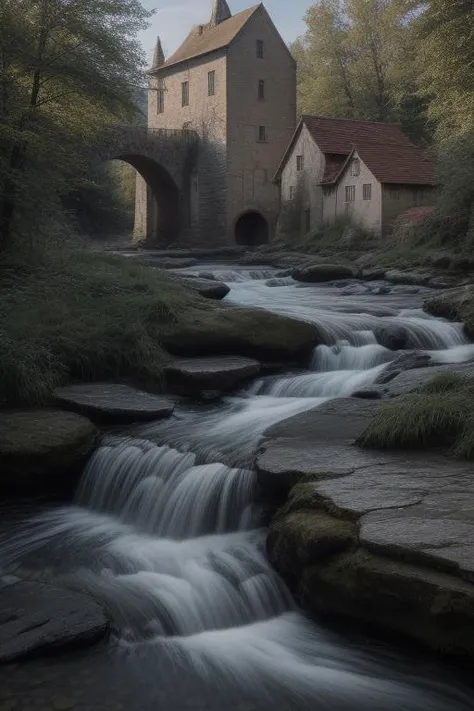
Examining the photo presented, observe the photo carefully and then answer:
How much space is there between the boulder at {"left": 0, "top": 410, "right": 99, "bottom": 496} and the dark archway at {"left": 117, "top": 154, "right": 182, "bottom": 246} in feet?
120

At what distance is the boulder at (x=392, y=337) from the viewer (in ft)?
41.5

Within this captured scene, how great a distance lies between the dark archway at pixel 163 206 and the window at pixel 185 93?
435cm

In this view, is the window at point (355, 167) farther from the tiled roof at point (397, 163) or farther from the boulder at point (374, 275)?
the boulder at point (374, 275)

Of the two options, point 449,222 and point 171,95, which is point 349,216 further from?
point 171,95

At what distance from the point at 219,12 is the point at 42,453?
45.4 metres

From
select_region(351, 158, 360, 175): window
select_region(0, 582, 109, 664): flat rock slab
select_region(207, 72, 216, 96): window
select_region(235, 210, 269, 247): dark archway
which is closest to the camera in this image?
select_region(0, 582, 109, 664): flat rock slab

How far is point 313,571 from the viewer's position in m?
5.31

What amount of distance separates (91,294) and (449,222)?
1468cm

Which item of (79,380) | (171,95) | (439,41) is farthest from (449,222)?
(171,95)

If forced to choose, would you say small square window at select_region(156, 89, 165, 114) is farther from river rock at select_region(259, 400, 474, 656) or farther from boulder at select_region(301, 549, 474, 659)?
boulder at select_region(301, 549, 474, 659)

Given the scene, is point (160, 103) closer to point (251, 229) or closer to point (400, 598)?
point (251, 229)

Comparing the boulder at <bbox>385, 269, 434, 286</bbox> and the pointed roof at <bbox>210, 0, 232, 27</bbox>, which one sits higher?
the pointed roof at <bbox>210, 0, 232, 27</bbox>

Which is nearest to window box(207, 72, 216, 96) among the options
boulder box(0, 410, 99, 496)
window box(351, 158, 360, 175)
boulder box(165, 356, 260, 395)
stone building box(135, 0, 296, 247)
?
stone building box(135, 0, 296, 247)

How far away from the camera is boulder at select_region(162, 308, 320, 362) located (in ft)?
36.6
